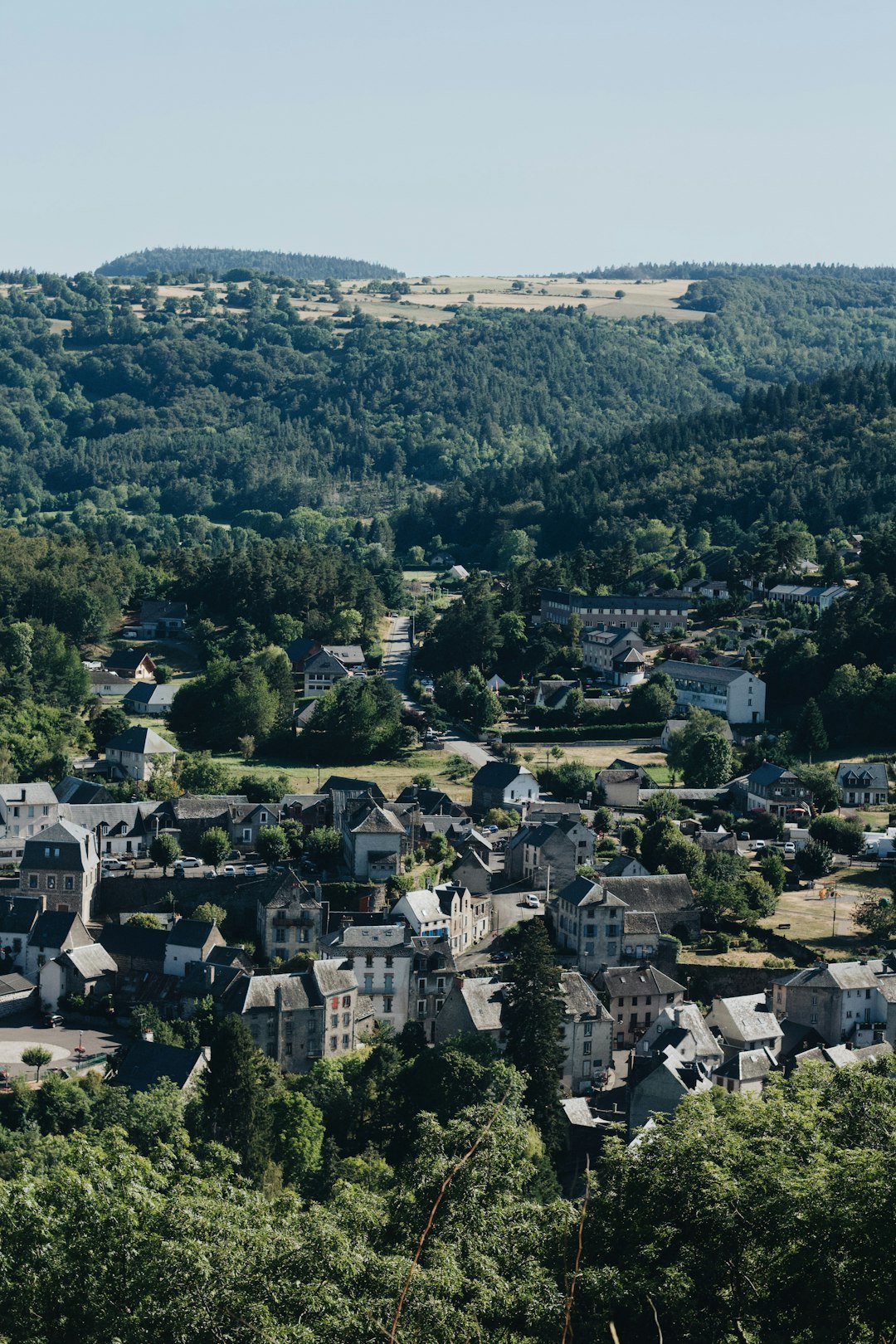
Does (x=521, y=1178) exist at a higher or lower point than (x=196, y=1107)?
higher

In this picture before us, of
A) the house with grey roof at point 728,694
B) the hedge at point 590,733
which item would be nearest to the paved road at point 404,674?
the hedge at point 590,733

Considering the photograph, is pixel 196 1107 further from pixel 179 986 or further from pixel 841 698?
pixel 841 698

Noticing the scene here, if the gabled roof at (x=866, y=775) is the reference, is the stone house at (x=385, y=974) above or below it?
below

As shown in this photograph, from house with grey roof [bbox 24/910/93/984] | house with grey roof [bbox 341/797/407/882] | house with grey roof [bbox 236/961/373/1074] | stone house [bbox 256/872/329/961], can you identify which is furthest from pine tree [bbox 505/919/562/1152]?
house with grey roof [bbox 24/910/93/984]

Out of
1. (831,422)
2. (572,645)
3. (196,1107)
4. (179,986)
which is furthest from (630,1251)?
(831,422)

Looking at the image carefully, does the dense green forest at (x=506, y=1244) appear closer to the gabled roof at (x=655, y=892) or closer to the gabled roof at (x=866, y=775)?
the gabled roof at (x=655, y=892)

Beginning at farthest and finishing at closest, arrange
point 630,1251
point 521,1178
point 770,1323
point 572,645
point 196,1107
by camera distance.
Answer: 1. point 572,645
2. point 196,1107
3. point 521,1178
4. point 630,1251
5. point 770,1323
